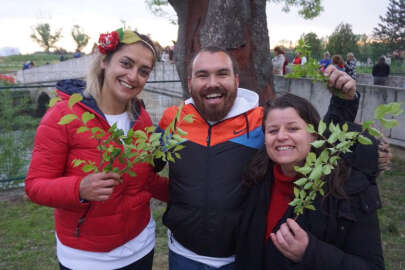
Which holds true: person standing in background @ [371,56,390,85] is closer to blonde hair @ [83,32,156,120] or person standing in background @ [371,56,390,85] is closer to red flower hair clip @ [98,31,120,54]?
blonde hair @ [83,32,156,120]

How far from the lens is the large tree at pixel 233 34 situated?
4410 mm

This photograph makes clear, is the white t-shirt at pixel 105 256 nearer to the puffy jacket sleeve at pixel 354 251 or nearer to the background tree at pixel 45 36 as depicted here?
the puffy jacket sleeve at pixel 354 251

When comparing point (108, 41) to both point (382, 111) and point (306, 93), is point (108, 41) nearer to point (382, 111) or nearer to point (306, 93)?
point (382, 111)

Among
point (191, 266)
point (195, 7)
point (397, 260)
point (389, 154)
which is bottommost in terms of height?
point (397, 260)

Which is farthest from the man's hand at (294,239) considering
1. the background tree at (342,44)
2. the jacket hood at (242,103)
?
the background tree at (342,44)

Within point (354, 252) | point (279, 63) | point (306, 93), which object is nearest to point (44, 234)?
point (354, 252)

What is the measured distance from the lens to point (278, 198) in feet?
5.83

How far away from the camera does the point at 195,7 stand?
480 cm

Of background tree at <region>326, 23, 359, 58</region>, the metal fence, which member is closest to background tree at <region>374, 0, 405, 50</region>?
background tree at <region>326, 23, 359, 58</region>

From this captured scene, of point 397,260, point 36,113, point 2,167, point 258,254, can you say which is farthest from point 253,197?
point 36,113

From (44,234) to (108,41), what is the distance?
11.9ft

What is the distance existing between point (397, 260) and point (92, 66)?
12.6 ft

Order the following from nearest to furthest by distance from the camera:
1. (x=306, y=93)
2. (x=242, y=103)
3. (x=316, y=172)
Answer: (x=316, y=172) → (x=242, y=103) → (x=306, y=93)

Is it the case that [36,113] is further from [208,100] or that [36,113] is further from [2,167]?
[208,100]
